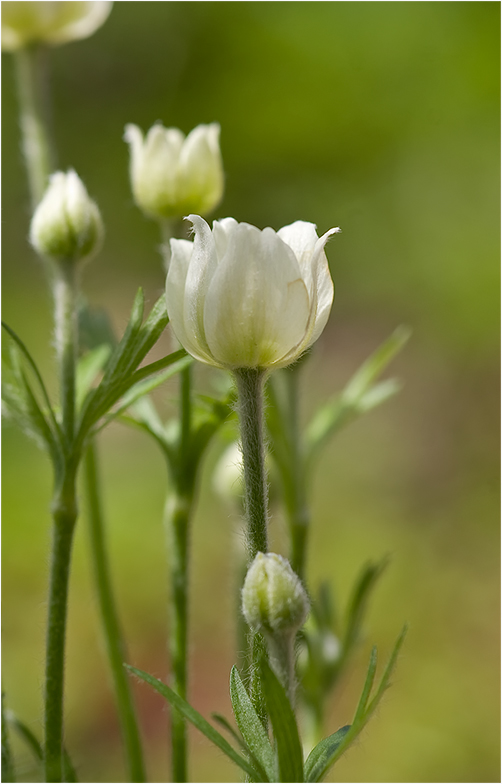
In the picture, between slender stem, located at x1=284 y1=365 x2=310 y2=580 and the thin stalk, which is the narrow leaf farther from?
slender stem, located at x1=284 y1=365 x2=310 y2=580

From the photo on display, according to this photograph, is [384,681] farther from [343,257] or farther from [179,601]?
[343,257]

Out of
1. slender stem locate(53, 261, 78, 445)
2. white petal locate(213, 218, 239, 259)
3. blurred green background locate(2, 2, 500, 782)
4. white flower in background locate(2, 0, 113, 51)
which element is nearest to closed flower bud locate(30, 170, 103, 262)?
slender stem locate(53, 261, 78, 445)

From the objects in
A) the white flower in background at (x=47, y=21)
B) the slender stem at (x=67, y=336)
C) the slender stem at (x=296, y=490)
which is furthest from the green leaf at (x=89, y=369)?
the white flower in background at (x=47, y=21)

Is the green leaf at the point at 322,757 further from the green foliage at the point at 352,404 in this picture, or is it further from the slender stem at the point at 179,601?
the green foliage at the point at 352,404

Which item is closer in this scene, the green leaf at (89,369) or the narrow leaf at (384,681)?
the narrow leaf at (384,681)

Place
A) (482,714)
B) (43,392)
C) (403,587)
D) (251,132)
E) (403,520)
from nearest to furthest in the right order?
(43,392) < (482,714) < (403,587) < (403,520) < (251,132)

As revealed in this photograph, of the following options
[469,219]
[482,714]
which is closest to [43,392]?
[482,714]

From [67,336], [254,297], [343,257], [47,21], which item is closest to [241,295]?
[254,297]

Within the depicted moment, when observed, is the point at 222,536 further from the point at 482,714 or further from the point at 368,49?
the point at 368,49
